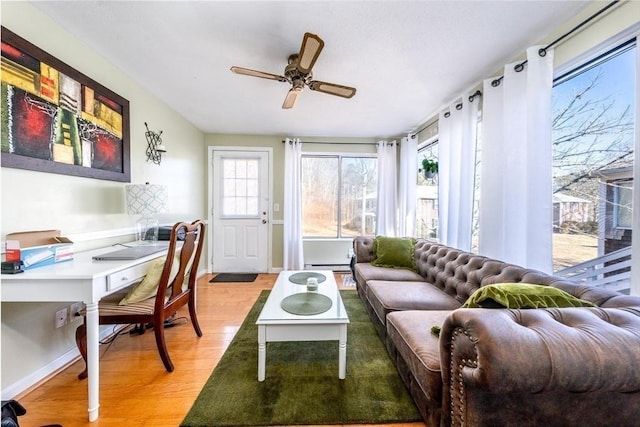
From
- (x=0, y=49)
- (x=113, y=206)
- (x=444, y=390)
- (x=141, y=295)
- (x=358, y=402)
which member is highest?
(x=0, y=49)

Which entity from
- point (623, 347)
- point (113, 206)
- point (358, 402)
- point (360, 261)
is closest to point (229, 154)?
point (113, 206)

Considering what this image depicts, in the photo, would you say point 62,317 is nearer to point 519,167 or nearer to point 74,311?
point 74,311

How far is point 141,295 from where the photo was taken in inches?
68.7

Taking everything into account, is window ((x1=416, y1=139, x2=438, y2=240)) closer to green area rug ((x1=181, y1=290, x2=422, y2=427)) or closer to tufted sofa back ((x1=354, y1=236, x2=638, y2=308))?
tufted sofa back ((x1=354, y1=236, x2=638, y2=308))

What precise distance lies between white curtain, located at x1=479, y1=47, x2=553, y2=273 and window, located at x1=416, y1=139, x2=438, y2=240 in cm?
124

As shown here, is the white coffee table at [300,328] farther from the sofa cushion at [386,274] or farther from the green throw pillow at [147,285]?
the sofa cushion at [386,274]

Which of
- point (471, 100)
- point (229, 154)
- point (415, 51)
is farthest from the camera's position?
point (229, 154)

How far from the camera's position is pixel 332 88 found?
7.09 ft

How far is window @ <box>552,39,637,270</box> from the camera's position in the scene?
1484 mm

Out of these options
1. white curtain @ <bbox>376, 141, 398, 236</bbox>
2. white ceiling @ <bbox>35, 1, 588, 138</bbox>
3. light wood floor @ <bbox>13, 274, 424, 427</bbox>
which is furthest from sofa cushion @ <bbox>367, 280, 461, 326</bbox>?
white curtain @ <bbox>376, 141, 398, 236</bbox>

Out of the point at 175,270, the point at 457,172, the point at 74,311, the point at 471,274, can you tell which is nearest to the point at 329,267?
the point at 457,172

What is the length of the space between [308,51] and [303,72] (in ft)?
0.86

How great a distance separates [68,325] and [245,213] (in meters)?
2.73

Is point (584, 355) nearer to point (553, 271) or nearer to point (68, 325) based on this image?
point (553, 271)
